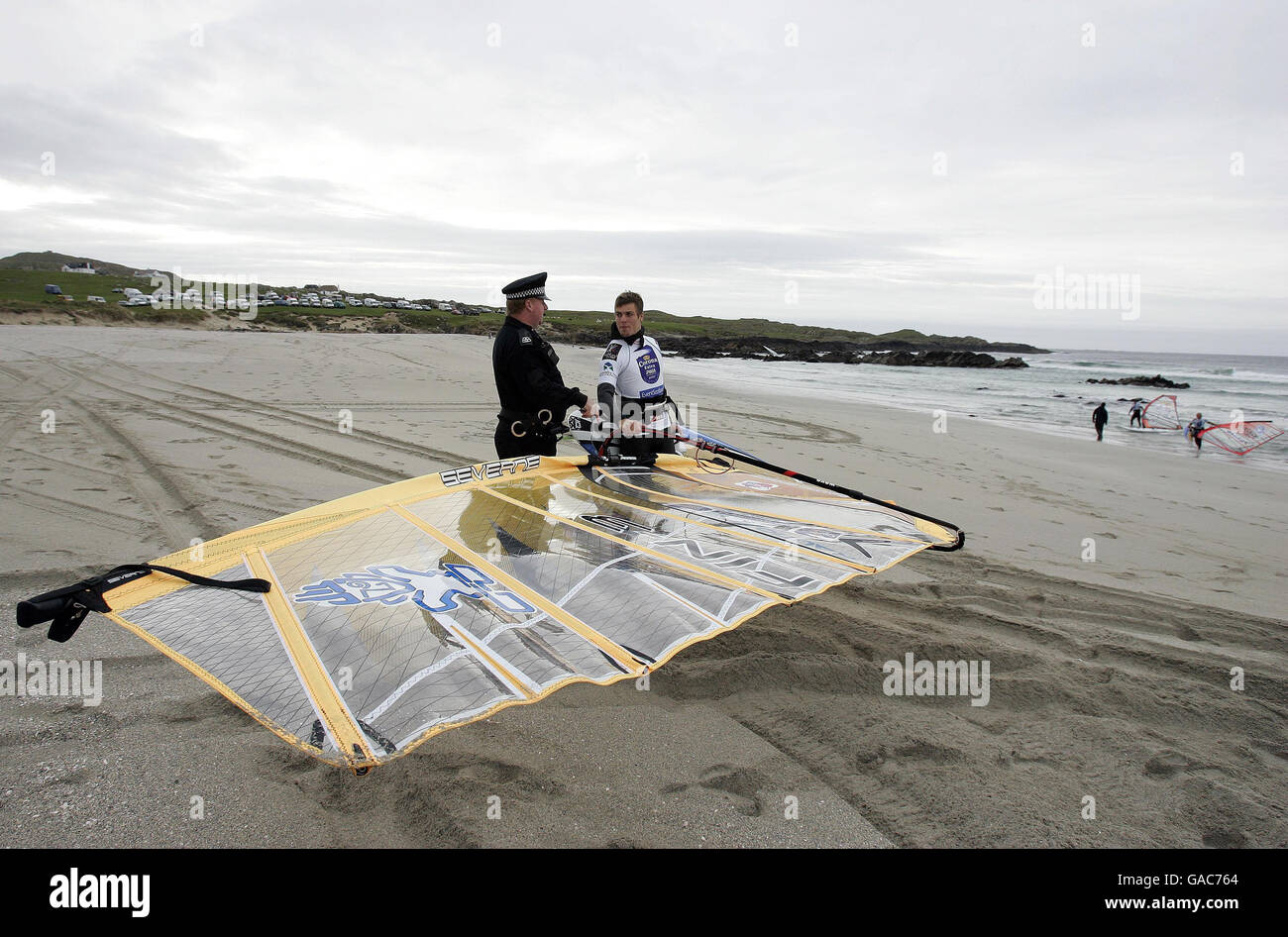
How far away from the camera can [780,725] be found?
3.12m

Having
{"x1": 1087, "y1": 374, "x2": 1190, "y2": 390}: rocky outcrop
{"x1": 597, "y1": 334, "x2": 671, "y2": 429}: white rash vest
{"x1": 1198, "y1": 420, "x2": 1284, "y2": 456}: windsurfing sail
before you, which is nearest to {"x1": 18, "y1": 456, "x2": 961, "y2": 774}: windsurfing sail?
{"x1": 597, "y1": 334, "x2": 671, "y2": 429}: white rash vest

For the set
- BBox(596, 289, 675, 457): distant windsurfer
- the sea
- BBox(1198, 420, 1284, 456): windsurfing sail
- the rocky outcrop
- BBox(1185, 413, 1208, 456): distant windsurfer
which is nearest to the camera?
BBox(596, 289, 675, 457): distant windsurfer

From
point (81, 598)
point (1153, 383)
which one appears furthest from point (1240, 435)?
point (1153, 383)

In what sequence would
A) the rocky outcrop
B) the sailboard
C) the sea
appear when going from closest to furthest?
the sea
the sailboard
the rocky outcrop

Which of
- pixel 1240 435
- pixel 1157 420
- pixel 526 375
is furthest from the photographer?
pixel 1157 420

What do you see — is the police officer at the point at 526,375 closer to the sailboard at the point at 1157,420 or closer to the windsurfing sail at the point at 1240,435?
the windsurfing sail at the point at 1240,435

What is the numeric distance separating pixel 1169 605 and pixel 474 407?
10375 mm

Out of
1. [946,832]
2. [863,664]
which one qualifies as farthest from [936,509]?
[946,832]

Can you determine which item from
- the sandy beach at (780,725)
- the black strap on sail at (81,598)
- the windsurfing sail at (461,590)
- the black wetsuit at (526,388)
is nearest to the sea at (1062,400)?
the sandy beach at (780,725)

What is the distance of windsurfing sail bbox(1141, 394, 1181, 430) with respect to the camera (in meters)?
16.9

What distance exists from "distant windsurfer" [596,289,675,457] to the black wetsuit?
0.59 m

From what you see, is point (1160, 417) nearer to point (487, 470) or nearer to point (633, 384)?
point (633, 384)

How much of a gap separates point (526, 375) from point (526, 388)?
9 cm

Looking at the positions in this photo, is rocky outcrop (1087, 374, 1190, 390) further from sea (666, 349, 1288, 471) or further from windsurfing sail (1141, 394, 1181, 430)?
windsurfing sail (1141, 394, 1181, 430)
